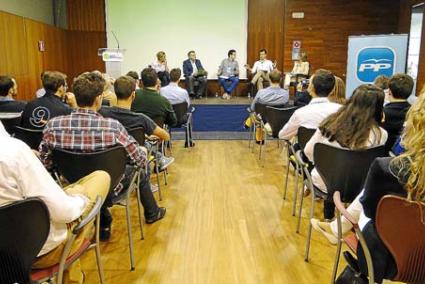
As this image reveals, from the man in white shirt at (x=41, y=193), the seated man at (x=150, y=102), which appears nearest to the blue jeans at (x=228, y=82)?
the seated man at (x=150, y=102)

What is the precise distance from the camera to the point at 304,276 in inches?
99.0

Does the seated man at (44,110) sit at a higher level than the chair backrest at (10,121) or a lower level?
higher

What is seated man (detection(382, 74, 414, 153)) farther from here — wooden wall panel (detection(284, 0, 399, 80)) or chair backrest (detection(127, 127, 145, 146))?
wooden wall panel (detection(284, 0, 399, 80))

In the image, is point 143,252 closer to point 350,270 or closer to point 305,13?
point 350,270

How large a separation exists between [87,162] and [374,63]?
263 inches

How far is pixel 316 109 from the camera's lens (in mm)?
3311

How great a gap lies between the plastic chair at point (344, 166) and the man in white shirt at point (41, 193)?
1.40 meters

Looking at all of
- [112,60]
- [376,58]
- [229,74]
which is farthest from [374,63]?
[112,60]

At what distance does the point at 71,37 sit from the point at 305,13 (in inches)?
258

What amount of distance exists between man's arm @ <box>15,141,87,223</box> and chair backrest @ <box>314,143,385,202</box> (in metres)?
1.51

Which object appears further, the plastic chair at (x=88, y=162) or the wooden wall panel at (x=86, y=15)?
the wooden wall panel at (x=86, y=15)

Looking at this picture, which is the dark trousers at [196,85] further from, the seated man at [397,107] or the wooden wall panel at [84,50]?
the seated man at [397,107]

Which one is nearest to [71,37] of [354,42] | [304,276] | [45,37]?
[45,37]

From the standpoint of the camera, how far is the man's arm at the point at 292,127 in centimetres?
340
